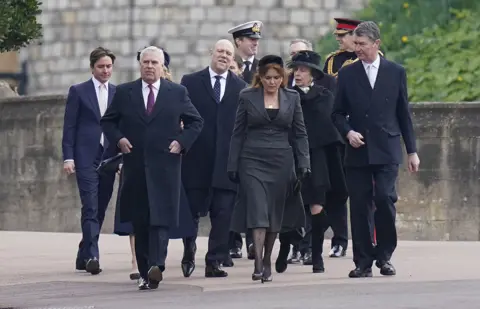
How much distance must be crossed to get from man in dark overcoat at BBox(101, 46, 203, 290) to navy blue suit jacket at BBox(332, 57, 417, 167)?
123 cm

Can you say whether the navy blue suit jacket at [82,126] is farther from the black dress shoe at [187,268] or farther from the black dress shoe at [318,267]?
the black dress shoe at [318,267]

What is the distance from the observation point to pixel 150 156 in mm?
15305

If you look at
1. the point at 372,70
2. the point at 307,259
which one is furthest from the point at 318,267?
the point at 372,70

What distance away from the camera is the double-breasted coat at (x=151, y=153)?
15.3m

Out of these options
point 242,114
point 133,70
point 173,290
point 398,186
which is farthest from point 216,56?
point 133,70

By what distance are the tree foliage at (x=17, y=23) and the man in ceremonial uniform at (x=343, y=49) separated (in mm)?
3159

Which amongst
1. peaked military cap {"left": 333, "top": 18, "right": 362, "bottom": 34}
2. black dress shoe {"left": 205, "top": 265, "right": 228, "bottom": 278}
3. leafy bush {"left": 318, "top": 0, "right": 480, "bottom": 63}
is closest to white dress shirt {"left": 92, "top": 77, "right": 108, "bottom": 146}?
black dress shoe {"left": 205, "top": 265, "right": 228, "bottom": 278}

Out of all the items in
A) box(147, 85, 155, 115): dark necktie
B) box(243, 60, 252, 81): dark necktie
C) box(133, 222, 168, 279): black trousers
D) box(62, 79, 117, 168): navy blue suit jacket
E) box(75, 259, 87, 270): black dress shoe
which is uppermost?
box(243, 60, 252, 81): dark necktie

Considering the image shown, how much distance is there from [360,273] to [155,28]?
16.2m

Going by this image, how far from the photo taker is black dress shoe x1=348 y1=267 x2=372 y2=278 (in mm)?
15656

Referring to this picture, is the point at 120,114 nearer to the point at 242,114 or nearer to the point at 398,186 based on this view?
the point at 242,114

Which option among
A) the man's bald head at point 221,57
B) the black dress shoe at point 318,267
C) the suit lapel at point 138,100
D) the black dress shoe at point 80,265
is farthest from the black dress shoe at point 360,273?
the black dress shoe at point 80,265

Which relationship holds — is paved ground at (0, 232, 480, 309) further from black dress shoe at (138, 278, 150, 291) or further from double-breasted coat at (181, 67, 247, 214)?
double-breasted coat at (181, 67, 247, 214)

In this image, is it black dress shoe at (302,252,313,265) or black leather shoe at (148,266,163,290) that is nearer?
black leather shoe at (148,266,163,290)
